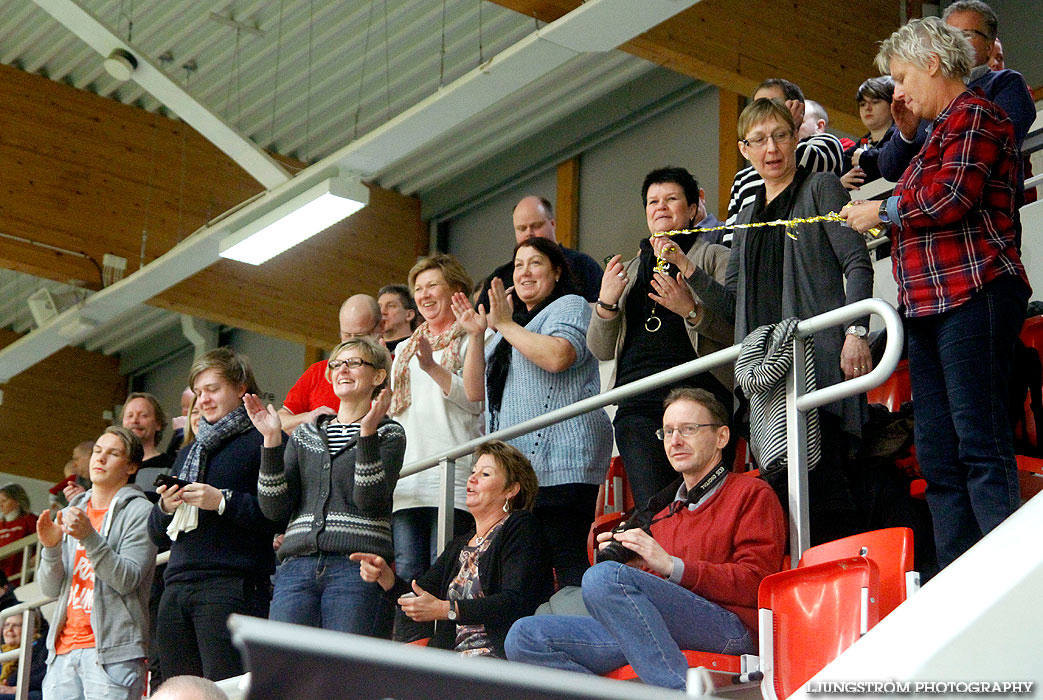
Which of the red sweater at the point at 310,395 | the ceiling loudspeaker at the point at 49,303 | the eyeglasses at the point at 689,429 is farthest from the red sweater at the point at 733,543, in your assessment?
the ceiling loudspeaker at the point at 49,303

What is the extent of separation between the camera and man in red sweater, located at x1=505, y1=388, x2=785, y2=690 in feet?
9.81

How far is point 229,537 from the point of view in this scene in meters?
4.16

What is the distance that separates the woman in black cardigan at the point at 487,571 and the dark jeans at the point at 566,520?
66 mm

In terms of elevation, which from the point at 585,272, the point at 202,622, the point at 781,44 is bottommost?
the point at 202,622

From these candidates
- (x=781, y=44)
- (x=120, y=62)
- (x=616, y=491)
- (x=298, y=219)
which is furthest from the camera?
(x=298, y=219)

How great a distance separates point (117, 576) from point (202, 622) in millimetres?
556

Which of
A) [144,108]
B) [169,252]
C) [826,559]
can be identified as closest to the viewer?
[826,559]

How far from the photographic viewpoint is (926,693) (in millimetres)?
2029

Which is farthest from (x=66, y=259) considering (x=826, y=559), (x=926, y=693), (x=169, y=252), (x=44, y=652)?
(x=926, y=693)

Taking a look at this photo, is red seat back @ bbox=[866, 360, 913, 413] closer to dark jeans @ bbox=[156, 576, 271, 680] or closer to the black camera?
the black camera

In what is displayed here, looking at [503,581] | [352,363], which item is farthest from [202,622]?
[503,581]

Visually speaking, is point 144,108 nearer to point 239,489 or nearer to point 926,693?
point 239,489

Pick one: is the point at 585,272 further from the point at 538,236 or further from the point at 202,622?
the point at 202,622

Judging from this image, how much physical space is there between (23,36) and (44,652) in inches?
167
